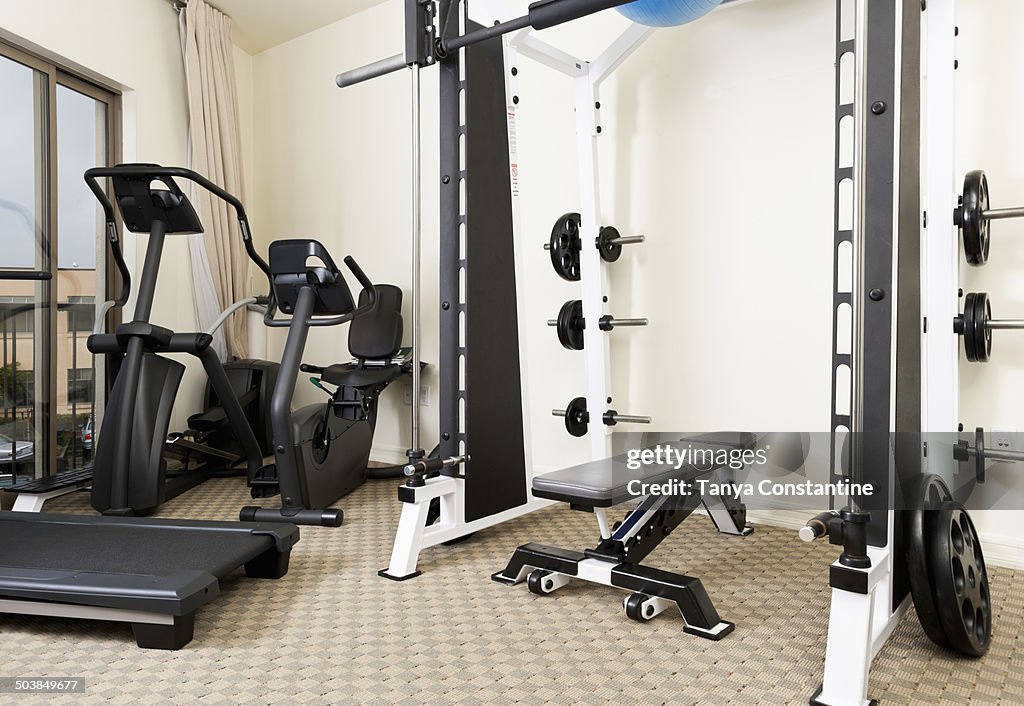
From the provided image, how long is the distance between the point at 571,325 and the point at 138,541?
169 cm

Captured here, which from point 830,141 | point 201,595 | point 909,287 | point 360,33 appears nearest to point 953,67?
point 830,141

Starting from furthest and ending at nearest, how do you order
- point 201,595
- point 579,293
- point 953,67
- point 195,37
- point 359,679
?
point 195,37 → point 579,293 → point 953,67 → point 201,595 → point 359,679

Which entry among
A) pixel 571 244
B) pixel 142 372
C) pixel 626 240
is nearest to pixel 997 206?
pixel 626 240

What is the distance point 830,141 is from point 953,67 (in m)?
0.58

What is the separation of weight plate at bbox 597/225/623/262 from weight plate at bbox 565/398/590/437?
0.58m

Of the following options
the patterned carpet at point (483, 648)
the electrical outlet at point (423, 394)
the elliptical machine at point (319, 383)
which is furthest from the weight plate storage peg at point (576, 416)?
the electrical outlet at point (423, 394)

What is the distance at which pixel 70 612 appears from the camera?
1753 millimetres

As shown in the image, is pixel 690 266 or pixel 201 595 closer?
pixel 201 595

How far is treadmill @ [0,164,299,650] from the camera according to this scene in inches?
67.4

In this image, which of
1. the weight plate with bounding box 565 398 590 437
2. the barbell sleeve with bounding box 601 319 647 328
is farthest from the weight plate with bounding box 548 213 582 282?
the weight plate with bounding box 565 398 590 437

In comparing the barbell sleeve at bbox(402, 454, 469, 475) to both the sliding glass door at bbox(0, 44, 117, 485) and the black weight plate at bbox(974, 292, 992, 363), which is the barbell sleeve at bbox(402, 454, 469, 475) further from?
the sliding glass door at bbox(0, 44, 117, 485)

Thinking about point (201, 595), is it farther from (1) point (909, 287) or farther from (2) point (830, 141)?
(2) point (830, 141)

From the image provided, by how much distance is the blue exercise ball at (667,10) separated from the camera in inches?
86.1

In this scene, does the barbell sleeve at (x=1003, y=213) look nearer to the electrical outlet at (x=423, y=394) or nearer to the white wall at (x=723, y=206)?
the white wall at (x=723, y=206)
